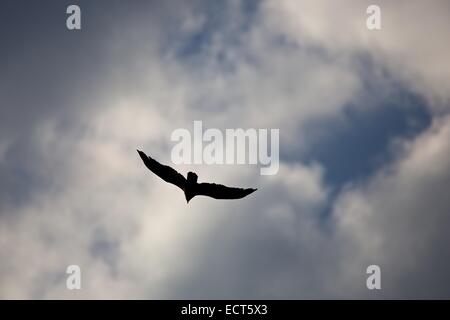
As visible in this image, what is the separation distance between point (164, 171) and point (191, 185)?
110cm

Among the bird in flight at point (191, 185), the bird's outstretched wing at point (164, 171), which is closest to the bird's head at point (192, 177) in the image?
the bird in flight at point (191, 185)

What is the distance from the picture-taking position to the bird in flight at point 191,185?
17656mm

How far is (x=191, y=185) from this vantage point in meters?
17.8

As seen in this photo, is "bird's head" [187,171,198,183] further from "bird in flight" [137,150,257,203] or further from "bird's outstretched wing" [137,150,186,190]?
"bird's outstretched wing" [137,150,186,190]

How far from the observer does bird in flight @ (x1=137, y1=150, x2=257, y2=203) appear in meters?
17.7

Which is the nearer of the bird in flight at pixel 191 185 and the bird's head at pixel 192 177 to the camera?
the bird's head at pixel 192 177

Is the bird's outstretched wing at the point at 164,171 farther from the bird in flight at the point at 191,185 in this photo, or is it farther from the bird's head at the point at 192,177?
the bird's head at the point at 192,177

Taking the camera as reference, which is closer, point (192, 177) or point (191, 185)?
point (192, 177)

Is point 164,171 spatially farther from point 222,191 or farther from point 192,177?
point 222,191

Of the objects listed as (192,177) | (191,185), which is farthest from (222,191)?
(192,177)

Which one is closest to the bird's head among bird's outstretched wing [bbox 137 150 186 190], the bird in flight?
the bird in flight

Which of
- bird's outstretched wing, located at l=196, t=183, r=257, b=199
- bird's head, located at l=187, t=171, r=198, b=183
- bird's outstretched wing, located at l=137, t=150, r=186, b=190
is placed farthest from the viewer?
bird's outstretched wing, located at l=196, t=183, r=257, b=199
